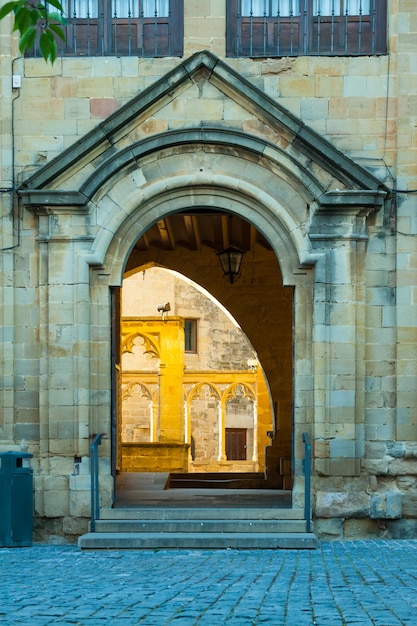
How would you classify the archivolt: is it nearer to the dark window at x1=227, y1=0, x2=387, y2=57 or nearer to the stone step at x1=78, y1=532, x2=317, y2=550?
the dark window at x1=227, y1=0, x2=387, y2=57

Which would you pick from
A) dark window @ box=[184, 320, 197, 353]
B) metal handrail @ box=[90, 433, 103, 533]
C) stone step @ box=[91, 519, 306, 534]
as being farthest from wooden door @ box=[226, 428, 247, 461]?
stone step @ box=[91, 519, 306, 534]

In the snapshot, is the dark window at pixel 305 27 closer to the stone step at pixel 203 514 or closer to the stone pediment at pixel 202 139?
the stone pediment at pixel 202 139

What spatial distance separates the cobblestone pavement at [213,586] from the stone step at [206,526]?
0.44 m

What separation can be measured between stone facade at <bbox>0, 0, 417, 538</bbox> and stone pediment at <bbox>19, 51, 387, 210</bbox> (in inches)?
0.6

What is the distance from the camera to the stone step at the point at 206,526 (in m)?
12.0

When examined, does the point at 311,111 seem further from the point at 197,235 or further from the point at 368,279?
the point at 197,235

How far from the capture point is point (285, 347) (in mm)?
18828

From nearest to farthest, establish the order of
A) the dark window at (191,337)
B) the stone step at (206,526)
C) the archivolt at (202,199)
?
the stone step at (206,526) → the archivolt at (202,199) → the dark window at (191,337)

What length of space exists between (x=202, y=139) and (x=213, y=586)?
5.43 m

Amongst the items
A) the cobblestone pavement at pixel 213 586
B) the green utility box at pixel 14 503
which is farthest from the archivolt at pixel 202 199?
the cobblestone pavement at pixel 213 586

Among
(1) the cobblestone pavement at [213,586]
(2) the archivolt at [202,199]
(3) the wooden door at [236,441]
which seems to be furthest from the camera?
(3) the wooden door at [236,441]

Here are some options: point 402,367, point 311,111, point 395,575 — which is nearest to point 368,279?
point 402,367

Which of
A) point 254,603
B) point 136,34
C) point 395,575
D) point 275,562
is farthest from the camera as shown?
point 136,34

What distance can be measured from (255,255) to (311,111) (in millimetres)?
6380
